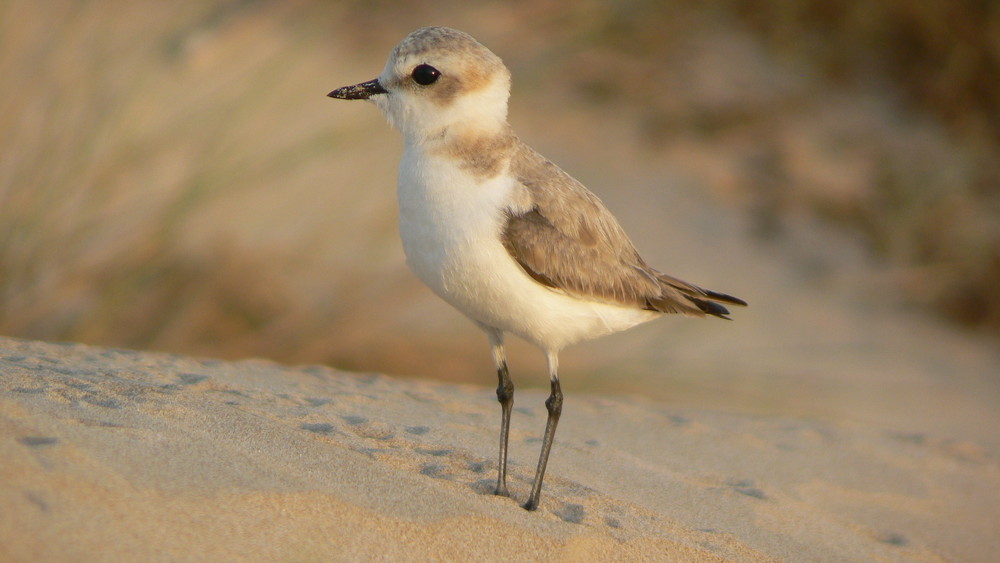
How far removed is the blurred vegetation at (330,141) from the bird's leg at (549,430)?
2571 millimetres

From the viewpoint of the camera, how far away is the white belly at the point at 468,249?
10.8 ft

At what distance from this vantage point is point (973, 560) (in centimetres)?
421

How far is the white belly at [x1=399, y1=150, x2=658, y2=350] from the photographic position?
10.8 feet

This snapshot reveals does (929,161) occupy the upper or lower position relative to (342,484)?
upper

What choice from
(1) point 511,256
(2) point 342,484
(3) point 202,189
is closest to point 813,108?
(3) point 202,189

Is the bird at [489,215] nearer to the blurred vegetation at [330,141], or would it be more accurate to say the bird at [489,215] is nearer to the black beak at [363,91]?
the black beak at [363,91]

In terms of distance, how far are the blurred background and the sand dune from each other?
1335mm

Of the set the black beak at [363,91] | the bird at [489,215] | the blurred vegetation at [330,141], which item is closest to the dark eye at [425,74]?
the bird at [489,215]

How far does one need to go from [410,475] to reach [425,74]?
1343mm

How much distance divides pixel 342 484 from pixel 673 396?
375cm

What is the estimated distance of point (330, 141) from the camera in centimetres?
587

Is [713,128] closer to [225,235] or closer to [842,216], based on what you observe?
[842,216]

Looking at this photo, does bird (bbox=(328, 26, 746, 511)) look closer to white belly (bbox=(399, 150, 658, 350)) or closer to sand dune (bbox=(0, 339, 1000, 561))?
white belly (bbox=(399, 150, 658, 350))

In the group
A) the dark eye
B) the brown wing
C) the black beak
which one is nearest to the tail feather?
the brown wing
